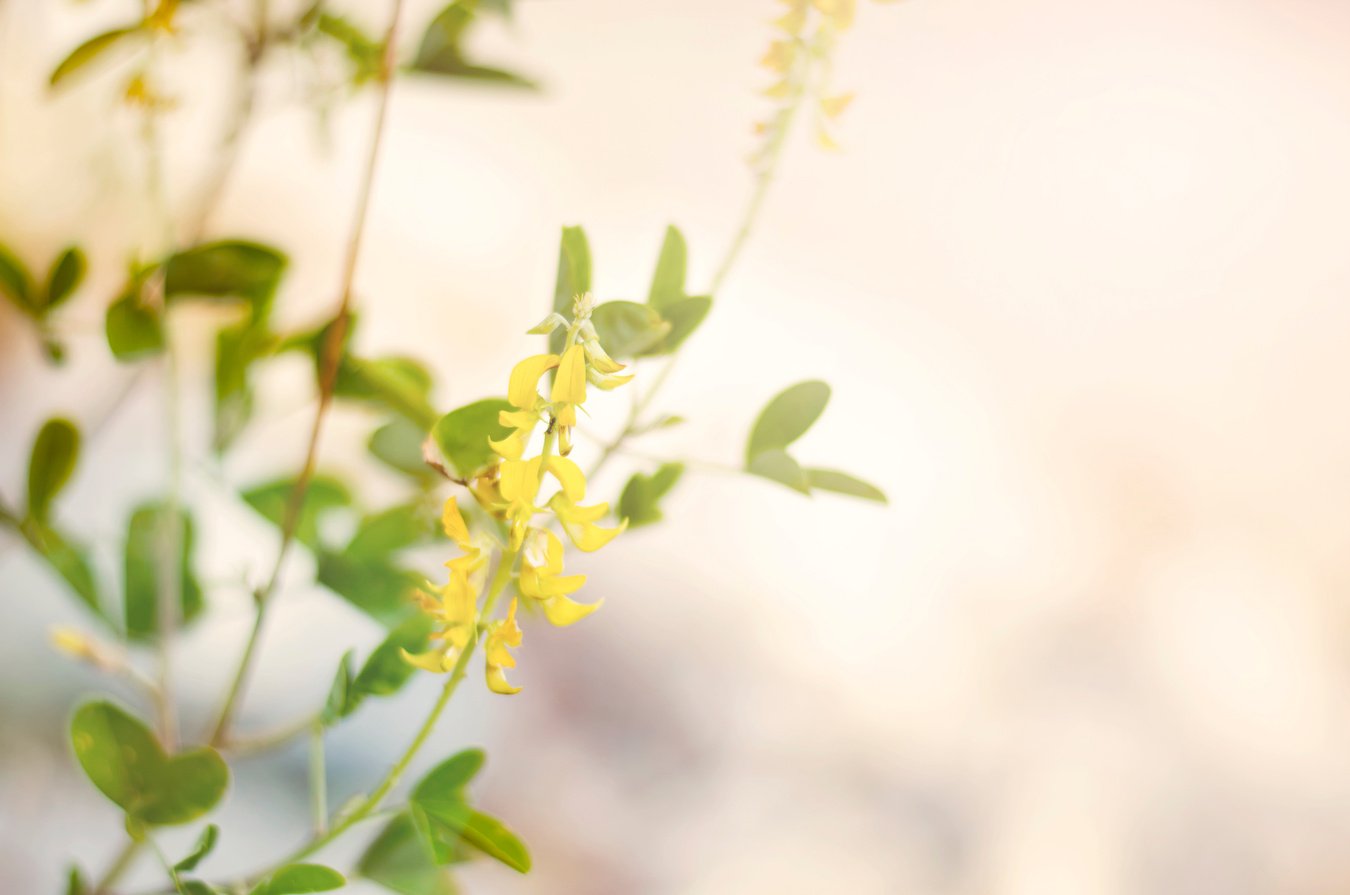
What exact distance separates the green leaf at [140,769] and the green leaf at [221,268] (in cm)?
20

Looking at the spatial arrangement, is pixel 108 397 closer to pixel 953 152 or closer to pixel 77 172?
pixel 77 172

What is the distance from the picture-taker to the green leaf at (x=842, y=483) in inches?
14.4

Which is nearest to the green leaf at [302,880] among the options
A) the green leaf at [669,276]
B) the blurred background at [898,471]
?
the green leaf at [669,276]

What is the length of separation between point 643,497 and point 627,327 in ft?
0.31

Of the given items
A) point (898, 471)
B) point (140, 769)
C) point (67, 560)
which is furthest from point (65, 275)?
point (898, 471)

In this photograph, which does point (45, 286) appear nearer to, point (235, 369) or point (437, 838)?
point (235, 369)

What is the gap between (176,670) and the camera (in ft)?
3.28

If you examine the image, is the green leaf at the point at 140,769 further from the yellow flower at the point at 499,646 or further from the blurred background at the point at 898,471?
the blurred background at the point at 898,471

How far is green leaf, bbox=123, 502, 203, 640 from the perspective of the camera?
0.57 metres

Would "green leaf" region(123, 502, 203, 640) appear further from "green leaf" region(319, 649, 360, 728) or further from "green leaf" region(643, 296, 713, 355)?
"green leaf" region(643, 296, 713, 355)

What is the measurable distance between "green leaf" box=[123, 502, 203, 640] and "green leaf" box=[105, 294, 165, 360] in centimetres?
12

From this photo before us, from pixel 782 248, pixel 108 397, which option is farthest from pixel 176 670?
pixel 782 248

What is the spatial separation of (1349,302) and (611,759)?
895mm

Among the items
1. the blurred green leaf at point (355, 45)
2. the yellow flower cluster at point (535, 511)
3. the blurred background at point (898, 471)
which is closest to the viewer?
the yellow flower cluster at point (535, 511)
